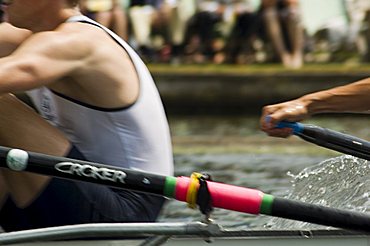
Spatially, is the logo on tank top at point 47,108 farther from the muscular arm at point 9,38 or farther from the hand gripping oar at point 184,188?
the hand gripping oar at point 184,188

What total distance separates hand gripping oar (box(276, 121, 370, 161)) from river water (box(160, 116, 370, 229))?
0.39 ft

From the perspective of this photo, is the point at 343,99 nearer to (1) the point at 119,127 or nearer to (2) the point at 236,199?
(1) the point at 119,127

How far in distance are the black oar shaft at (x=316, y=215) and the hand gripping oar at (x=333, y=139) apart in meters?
0.97

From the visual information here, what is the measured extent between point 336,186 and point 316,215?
1203 mm

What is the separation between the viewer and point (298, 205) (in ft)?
12.1

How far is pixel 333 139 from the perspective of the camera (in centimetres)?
481

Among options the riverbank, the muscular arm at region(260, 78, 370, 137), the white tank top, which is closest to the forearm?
the muscular arm at region(260, 78, 370, 137)

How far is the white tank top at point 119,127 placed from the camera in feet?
13.7

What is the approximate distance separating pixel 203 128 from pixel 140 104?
24.9ft

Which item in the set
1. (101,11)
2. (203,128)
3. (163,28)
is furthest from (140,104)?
(163,28)

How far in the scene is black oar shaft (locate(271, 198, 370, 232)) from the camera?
12.1ft

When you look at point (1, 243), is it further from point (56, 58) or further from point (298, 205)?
point (298, 205)

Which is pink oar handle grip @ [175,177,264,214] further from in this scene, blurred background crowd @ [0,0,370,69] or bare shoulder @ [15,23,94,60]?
blurred background crowd @ [0,0,370,69]

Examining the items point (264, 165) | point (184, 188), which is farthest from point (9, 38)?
point (264, 165)
